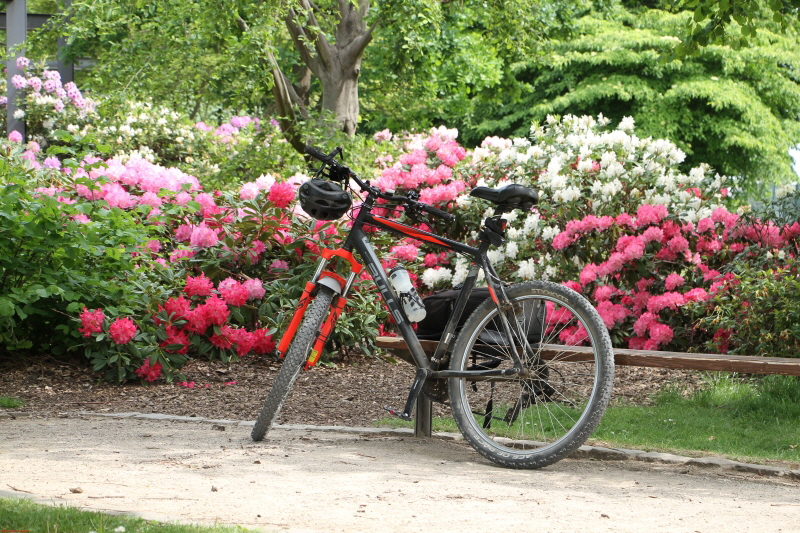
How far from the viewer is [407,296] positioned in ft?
14.8

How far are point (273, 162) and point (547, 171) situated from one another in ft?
11.4

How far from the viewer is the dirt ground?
3.25 metres

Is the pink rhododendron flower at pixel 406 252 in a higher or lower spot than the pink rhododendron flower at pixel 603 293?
higher

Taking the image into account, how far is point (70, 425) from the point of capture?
16.9ft

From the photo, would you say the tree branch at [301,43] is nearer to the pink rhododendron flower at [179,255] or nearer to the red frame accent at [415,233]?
the pink rhododendron flower at [179,255]

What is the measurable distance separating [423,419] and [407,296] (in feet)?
2.52

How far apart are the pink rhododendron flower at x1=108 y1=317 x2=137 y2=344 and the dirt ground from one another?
1269 mm

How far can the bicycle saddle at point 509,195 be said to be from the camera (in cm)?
436

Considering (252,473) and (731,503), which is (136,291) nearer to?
(252,473)

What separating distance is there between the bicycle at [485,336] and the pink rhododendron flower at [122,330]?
1.92m

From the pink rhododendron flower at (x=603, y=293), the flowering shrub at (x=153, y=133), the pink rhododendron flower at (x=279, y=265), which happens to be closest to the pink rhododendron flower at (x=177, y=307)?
the pink rhododendron flower at (x=279, y=265)

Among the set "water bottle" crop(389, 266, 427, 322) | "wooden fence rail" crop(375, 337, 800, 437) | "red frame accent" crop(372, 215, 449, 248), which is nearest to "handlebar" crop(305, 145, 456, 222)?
"red frame accent" crop(372, 215, 449, 248)

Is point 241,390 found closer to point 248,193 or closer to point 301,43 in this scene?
point 248,193

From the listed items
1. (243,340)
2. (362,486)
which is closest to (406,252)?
(243,340)
